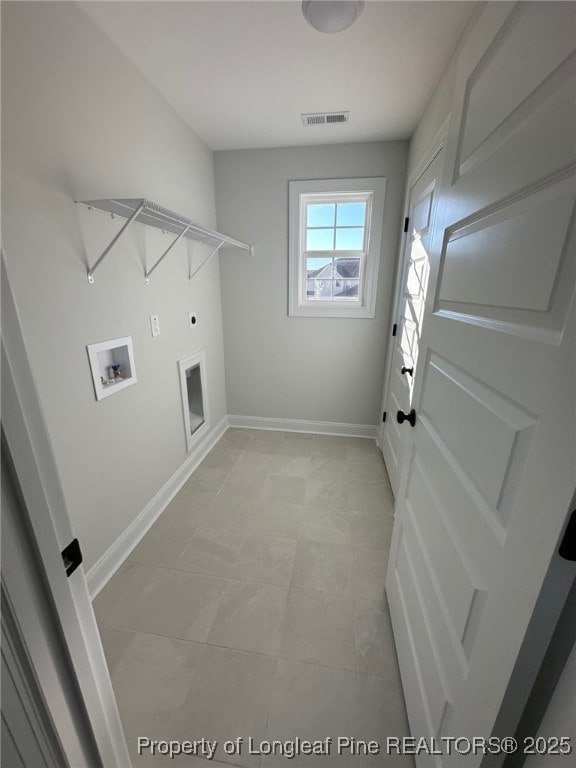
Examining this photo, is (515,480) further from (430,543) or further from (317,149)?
(317,149)

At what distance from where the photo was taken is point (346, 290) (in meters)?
2.85

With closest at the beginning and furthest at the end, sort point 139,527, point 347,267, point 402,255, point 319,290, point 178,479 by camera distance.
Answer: point 139,527
point 178,479
point 402,255
point 347,267
point 319,290

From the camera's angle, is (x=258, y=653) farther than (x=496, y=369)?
Yes

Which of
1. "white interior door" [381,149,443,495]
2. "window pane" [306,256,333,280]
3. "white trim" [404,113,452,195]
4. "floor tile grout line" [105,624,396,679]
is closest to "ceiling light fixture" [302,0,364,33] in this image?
"white trim" [404,113,452,195]

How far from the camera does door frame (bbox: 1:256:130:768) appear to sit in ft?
1.56

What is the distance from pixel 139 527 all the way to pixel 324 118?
2978mm

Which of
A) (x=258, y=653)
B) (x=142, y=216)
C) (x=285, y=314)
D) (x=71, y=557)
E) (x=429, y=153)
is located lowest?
(x=258, y=653)

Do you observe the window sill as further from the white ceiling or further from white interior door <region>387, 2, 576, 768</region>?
white interior door <region>387, 2, 576, 768</region>

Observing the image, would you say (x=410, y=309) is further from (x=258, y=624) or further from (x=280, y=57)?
(x=258, y=624)

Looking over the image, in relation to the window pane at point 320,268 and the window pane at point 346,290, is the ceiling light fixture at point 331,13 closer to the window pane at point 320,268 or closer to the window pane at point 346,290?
the window pane at point 320,268

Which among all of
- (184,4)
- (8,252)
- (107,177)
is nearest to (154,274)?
(107,177)

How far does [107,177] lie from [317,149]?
1.78 meters

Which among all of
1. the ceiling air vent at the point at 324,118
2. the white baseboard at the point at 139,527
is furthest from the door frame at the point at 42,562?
the ceiling air vent at the point at 324,118

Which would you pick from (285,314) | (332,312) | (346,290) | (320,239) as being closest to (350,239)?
(320,239)
